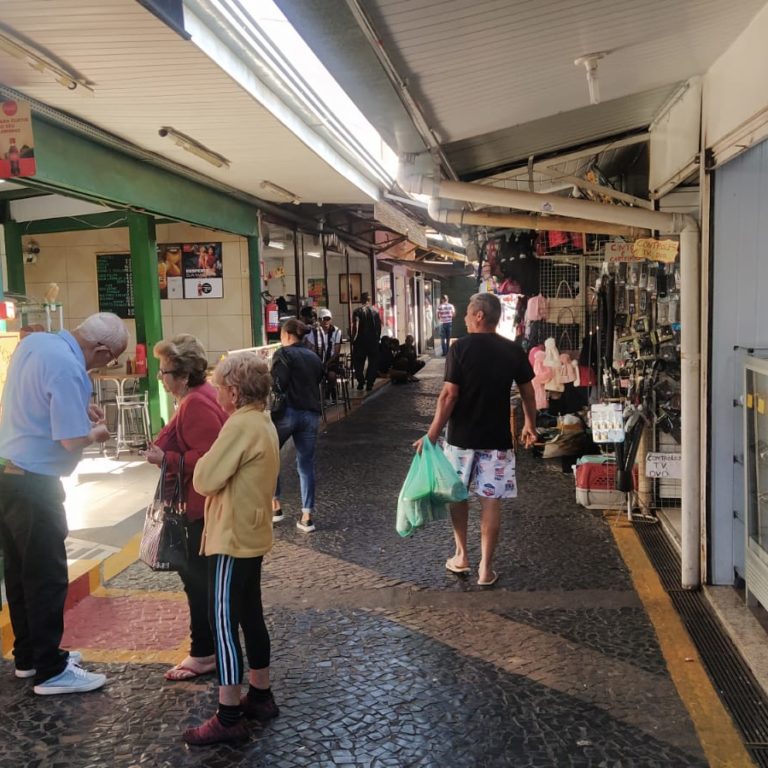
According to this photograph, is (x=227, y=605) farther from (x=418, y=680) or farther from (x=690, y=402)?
(x=690, y=402)

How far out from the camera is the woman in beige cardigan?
309cm

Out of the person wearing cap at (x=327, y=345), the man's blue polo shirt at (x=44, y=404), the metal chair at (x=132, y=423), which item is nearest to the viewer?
the man's blue polo shirt at (x=44, y=404)

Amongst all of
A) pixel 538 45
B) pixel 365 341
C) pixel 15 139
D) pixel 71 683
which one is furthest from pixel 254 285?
pixel 71 683

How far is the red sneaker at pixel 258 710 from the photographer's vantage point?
Answer: 10.8 ft

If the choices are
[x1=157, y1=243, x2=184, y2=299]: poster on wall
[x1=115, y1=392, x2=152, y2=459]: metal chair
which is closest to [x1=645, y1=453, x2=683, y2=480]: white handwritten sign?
[x1=115, y1=392, x2=152, y2=459]: metal chair

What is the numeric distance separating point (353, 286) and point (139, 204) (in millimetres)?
11896

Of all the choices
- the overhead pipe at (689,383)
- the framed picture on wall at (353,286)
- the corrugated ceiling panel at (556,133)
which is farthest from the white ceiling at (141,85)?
the framed picture on wall at (353,286)

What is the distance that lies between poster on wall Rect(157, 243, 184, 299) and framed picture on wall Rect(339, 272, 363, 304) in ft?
27.1

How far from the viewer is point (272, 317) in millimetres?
11344

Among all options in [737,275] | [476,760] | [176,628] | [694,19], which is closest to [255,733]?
[476,760]

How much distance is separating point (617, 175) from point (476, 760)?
7939 mm

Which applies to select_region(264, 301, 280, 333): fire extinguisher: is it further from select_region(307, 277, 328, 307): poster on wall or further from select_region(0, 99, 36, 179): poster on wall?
select_region(0, 99, 36, 179): poster on wall

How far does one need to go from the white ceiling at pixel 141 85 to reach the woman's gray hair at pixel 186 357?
1595 millimetres

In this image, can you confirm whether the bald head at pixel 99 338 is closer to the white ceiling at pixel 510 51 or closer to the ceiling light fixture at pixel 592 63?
the white ceiling at pixel 510 51
